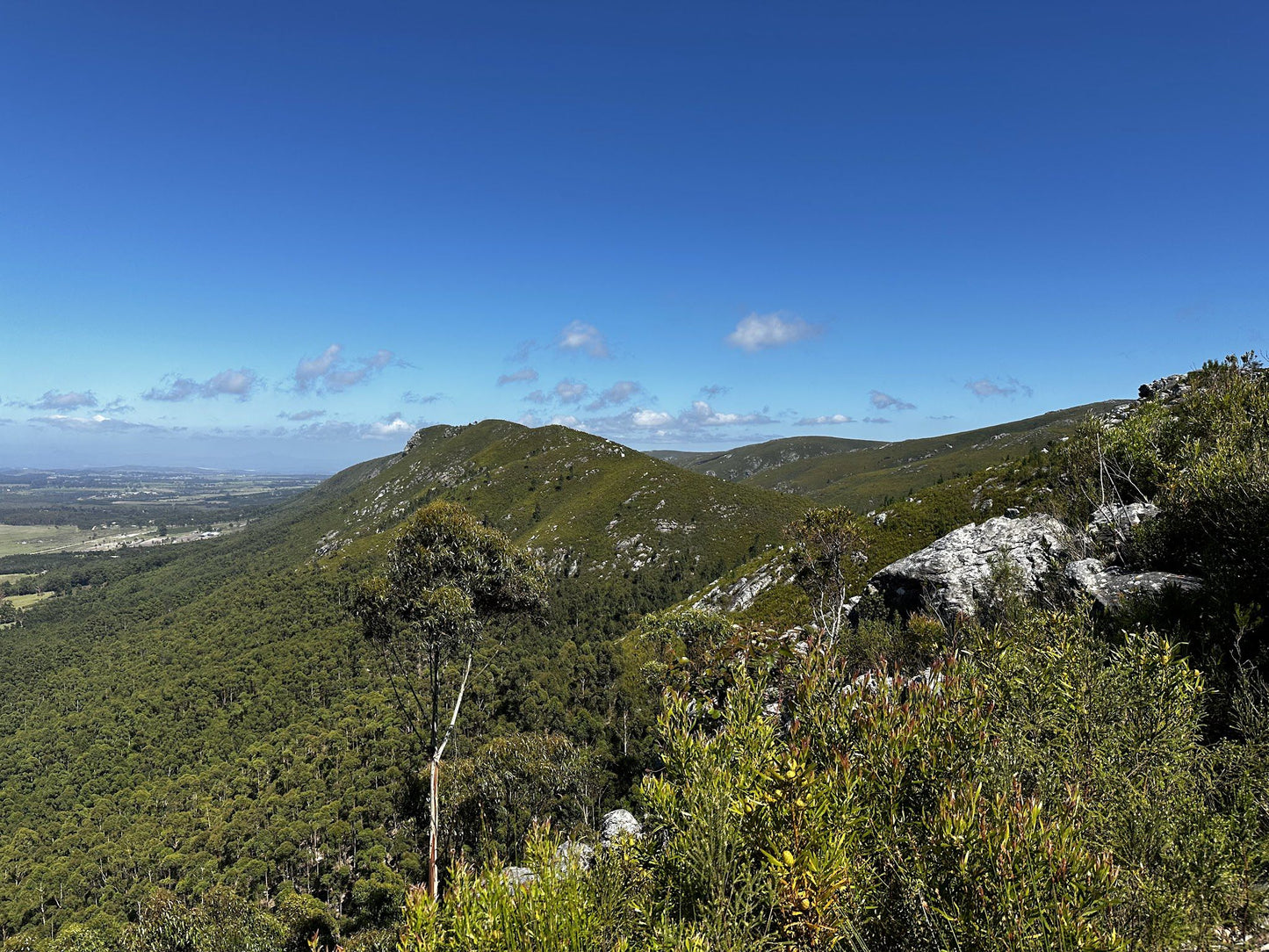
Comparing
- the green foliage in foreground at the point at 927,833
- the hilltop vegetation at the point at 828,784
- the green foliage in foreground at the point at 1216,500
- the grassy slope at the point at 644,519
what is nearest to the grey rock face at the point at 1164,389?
the hilltop vegetation at the point at 828,784

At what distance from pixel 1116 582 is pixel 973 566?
15.8 metres

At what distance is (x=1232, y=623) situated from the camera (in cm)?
1717

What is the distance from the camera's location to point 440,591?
2450 centimetres

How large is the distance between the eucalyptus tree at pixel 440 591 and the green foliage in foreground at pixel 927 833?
14.7 meters

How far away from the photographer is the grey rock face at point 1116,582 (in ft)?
69.6

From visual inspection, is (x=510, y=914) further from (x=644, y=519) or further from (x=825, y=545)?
(x=644, y=519)

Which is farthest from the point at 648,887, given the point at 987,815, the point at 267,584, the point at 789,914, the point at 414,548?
the point at 267,584

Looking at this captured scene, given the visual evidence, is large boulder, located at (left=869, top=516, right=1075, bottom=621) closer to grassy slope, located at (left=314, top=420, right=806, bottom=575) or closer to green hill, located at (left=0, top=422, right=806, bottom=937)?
green hill, located at (left=0, top=422, right=806, bottom=937)

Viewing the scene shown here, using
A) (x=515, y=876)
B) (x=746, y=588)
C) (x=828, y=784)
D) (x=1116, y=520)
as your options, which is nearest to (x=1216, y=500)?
(x=1116, y=520)

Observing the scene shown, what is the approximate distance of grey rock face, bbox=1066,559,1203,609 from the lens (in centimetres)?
2120

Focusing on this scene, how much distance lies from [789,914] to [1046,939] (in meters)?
3.73

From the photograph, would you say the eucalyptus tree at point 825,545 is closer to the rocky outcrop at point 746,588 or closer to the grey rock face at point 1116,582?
the grey rock face at point 1116,582

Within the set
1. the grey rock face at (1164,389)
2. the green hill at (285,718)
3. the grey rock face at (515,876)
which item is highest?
the grey rock face at (1164,389)

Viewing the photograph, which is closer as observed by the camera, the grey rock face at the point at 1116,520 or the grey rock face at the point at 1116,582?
the grey rock face at the point at 1116,582
